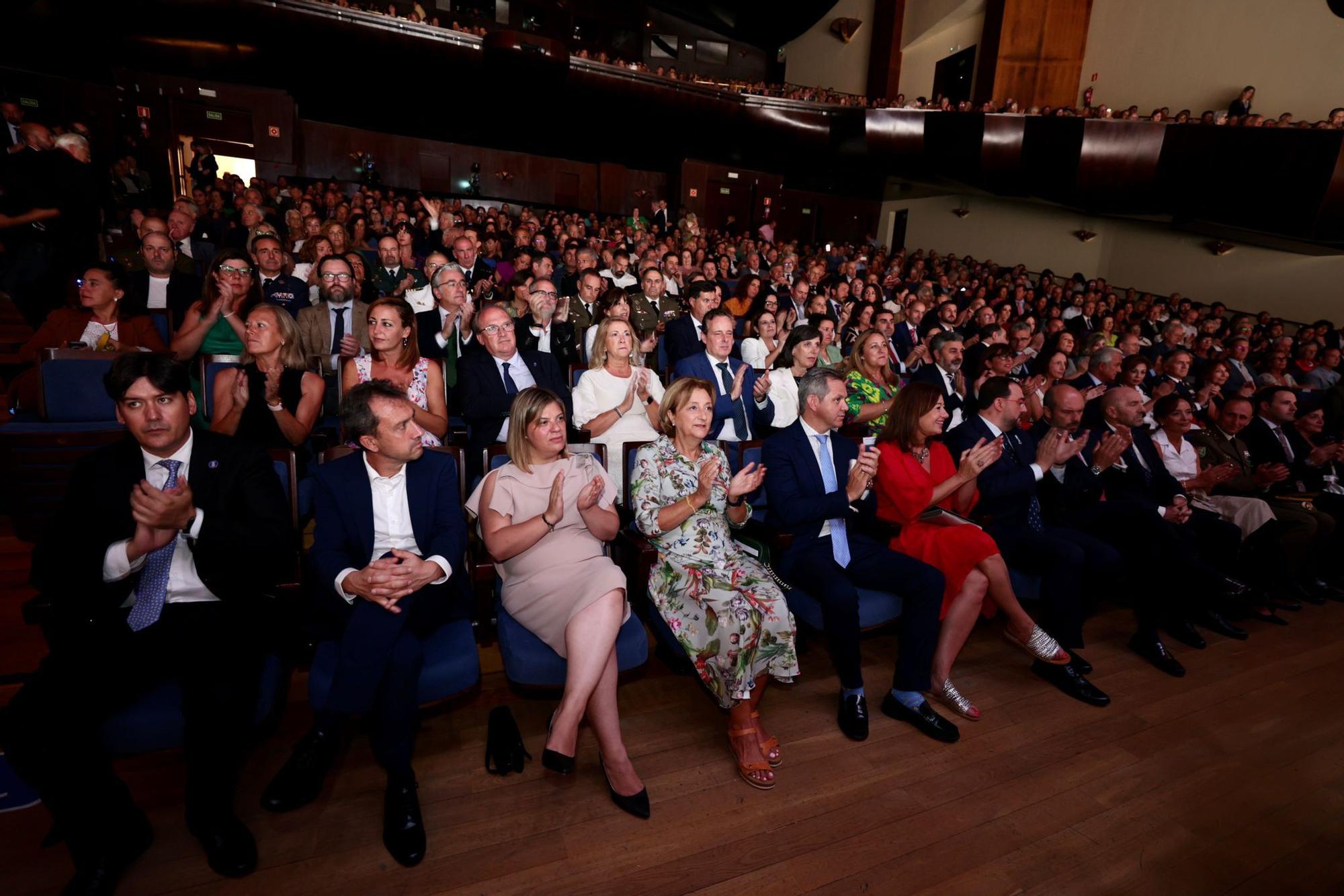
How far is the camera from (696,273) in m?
6.36

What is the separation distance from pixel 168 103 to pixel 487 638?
11644 mm

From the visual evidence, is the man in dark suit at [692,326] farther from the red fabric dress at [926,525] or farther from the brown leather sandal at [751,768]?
the brown leather sandal at [751,768]

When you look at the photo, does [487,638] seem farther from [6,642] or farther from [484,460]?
[6,642]

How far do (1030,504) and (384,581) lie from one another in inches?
91.7

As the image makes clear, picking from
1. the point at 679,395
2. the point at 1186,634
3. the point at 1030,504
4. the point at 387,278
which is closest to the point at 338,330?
the point at 387,278

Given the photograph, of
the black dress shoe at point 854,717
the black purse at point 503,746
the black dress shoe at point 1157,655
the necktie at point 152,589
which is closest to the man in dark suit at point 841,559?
the black dress shoe at point 854,717

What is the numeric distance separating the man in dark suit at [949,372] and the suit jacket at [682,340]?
133cm

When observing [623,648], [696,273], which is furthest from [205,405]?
[696,273]

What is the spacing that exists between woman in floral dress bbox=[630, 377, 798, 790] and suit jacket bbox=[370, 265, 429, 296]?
8.97 ft

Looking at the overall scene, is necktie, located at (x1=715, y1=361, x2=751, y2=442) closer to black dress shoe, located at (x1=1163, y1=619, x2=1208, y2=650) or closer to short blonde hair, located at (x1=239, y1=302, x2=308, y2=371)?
short blonde hair, located at (x1=239, y1=302, x2=308, y2=371)

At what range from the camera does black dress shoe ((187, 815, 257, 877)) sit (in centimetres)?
131

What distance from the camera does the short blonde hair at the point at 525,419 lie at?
1.78 m

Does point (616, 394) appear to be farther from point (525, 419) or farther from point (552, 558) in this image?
point (552, 558)

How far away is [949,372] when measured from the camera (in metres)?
3.59
